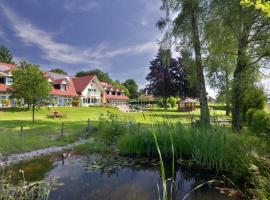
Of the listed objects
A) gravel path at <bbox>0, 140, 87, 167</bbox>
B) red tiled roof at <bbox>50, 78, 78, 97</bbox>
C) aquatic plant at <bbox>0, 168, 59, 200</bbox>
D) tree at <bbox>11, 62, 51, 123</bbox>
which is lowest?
gravel path at <bbox>0, 140, 87, 167</bbox>

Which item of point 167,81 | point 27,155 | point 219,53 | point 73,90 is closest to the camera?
point 27,155

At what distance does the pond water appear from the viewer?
5.12 meters

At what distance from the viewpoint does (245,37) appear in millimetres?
11133

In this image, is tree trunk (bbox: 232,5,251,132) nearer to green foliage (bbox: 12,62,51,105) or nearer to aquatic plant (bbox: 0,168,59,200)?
aquatic plant (bbox: 0,168,59,200)

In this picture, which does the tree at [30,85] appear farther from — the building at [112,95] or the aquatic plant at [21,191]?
the building at [112,95]

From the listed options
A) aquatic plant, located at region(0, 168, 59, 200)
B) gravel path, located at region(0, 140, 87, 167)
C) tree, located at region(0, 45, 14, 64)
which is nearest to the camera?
aquatic plant, located at region(0, 168, 59, 200)

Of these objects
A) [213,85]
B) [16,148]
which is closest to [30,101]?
[16,148]

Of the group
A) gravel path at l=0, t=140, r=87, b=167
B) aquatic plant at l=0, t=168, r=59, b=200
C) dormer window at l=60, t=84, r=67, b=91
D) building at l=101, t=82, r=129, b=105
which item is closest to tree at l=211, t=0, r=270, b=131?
gravel path at l=0, t=140, r=87, b=167

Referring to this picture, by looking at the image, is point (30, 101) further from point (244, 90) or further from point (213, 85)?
point (244, 90)

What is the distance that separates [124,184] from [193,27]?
936 cm

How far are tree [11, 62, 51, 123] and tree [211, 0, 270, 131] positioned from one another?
13.8 metres

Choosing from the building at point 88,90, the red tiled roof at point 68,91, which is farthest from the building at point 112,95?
the red tiled roof at point 68,91

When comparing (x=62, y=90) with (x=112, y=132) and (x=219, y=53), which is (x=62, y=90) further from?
(x=219, y=53)

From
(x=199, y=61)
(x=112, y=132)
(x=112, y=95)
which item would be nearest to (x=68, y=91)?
(x=112, y=95)
